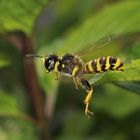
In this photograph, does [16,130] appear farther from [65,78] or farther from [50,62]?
[50,62]

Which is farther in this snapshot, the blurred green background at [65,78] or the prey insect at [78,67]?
the blurred green background at [65,78]

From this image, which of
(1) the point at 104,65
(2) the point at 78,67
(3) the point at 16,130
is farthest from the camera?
(3) the point at 16,130

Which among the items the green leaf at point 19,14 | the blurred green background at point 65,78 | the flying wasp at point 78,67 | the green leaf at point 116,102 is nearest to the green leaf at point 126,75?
the blurred green background at point 65,78

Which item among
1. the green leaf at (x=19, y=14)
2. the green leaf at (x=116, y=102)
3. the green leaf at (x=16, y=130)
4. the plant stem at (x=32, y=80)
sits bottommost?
the green leaf at (x=16, y=130)

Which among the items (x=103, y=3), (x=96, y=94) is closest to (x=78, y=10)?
(x=103, y=3)

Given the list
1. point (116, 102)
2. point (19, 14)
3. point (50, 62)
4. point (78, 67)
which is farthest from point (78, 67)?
point (116, 102)

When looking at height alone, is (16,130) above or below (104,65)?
below

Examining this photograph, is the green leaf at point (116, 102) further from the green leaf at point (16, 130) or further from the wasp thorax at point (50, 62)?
the wasp thorax at point (50, 62)

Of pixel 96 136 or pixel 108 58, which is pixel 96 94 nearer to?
pixel 96 136

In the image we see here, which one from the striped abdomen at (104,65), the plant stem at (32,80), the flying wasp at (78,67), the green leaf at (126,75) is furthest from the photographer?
the plant stem at (32,80)
